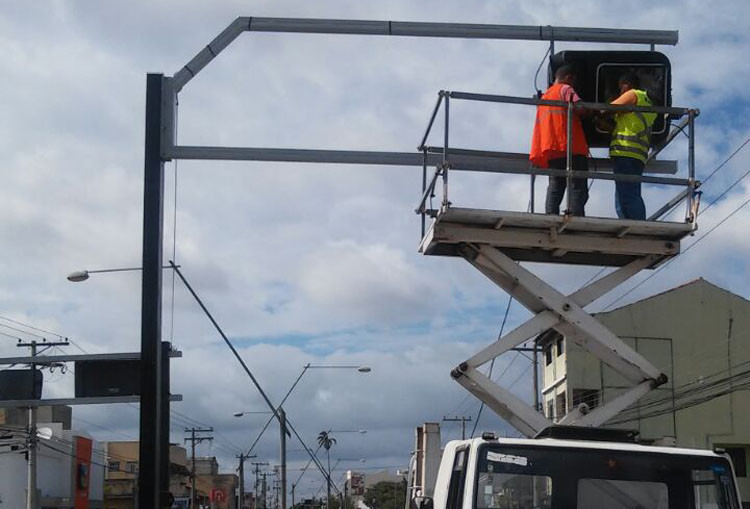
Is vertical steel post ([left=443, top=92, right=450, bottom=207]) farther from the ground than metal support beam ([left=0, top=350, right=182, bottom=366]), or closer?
farther from the ground

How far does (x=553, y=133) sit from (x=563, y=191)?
1.82ft

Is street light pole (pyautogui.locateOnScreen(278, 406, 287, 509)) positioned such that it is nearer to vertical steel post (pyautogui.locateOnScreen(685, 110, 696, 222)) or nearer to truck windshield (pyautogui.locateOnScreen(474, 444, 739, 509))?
vertical steel post (pyautogui.locateOnScreen(685, 110, 696, 222))

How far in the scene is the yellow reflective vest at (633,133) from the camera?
30.8 feet

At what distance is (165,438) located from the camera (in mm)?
9656

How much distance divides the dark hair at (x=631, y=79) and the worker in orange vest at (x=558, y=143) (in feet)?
1.69

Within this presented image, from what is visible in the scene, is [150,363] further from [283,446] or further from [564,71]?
[283,446]

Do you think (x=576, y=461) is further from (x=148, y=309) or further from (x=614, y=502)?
(x=148, y=309)

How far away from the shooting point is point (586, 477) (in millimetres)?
6758

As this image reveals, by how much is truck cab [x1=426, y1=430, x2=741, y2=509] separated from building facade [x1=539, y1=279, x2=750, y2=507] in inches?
1431

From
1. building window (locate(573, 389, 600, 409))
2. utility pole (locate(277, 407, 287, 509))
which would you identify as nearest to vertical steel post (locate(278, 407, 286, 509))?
utility pole (locate(277, 407, 287, 509))

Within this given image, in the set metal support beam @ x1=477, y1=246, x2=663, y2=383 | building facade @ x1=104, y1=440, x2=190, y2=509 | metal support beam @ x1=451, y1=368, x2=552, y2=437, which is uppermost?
metal support beam @ x1=477, y1=246, x2=663, y2=383

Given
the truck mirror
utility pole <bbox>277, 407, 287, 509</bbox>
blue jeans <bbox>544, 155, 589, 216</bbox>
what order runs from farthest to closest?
1. utility pole <bbox>277, 407, 287, 509</bbox>
2. blue jeans <bbox>544, 155, 589, 216</bbox>
3. the truck mirror

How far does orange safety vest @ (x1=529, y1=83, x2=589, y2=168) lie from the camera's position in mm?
9281

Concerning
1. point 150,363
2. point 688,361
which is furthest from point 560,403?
point 150,363
